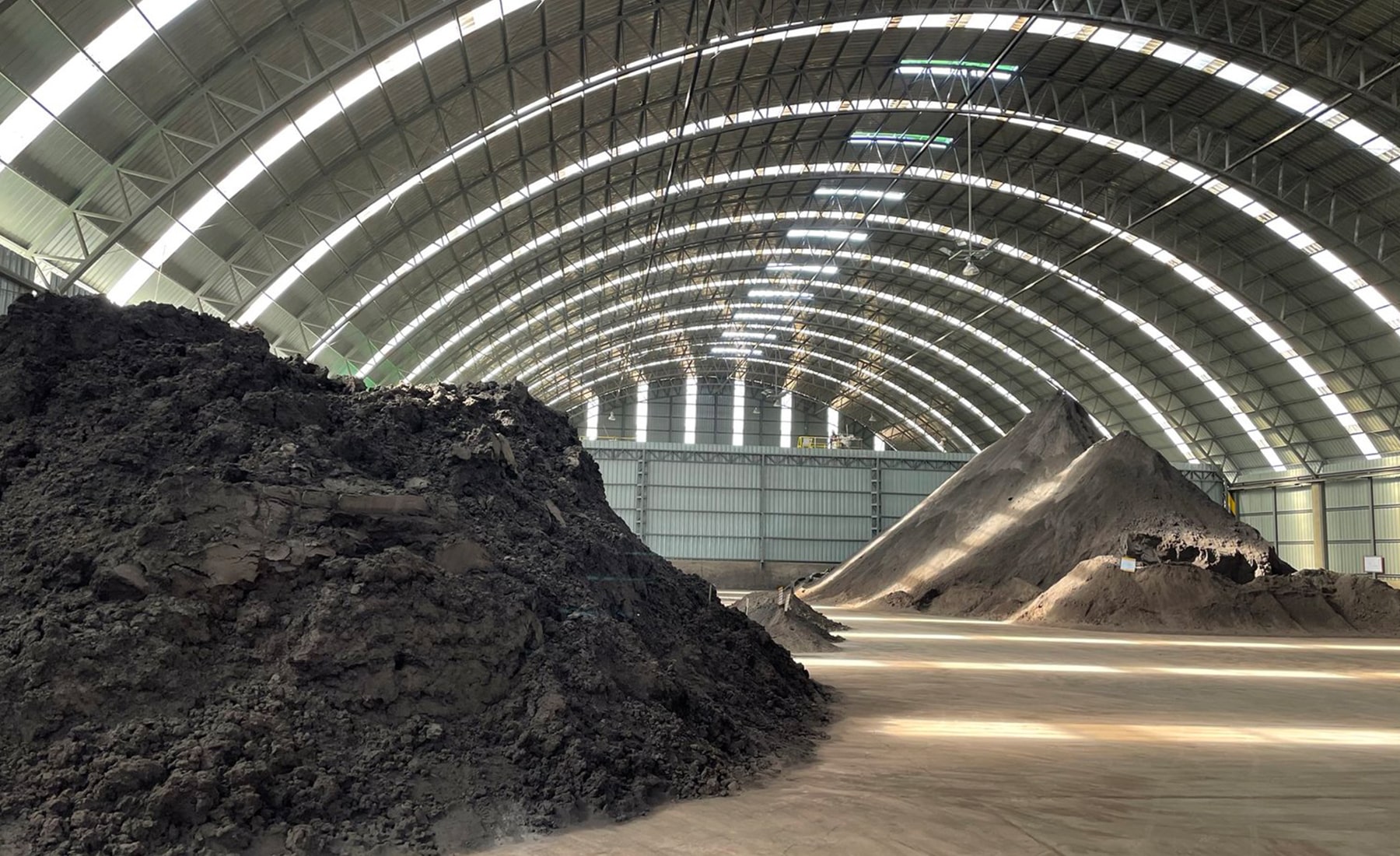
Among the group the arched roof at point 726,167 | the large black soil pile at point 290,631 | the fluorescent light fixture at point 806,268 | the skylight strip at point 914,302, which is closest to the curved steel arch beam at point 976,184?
the arched roof at point 726,167

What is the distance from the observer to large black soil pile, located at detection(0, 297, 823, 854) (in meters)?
5.96

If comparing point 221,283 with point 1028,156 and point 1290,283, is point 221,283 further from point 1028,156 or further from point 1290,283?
point 1290,283

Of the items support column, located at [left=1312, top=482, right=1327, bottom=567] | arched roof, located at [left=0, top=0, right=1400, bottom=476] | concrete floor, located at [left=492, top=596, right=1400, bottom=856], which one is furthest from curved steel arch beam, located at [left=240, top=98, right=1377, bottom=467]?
concrete floor, located at [left=492, top=596, right=1400, bottom=856]

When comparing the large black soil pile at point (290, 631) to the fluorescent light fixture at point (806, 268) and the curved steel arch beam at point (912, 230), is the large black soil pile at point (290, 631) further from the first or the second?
the fluorescent light fixture at point (806, 268)

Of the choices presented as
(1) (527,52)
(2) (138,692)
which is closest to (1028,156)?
(1) (527,52)

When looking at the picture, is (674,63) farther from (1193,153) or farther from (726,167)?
(1193,153)

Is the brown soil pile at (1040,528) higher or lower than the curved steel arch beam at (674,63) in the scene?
lower

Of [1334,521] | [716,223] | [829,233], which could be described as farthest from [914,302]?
[1334,521]

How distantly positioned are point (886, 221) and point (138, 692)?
36962 mm

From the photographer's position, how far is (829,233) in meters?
40.5

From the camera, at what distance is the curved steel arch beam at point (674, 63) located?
21.5 m

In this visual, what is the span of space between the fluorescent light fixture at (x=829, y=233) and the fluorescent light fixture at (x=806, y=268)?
1989mm

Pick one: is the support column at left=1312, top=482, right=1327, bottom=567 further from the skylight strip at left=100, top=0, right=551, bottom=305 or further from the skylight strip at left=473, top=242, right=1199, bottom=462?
the skylight strip at left=100, top=0, right=551, bottom=305

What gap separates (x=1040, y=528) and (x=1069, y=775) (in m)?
25.9
